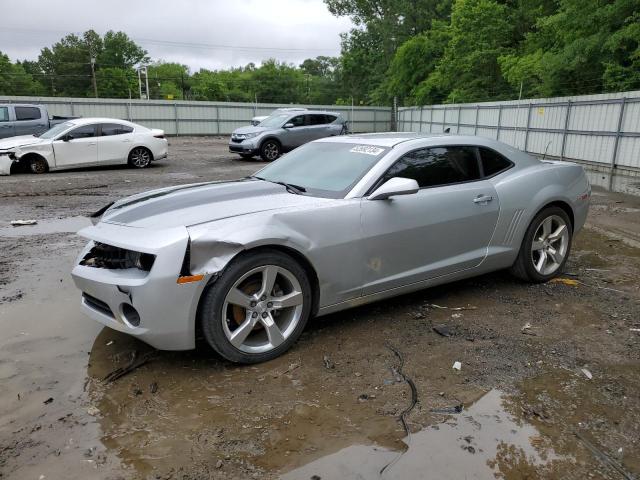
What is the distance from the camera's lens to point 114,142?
14.1 meters

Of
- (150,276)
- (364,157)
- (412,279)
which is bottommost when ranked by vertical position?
(412,279)

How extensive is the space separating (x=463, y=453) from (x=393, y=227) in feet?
5.78

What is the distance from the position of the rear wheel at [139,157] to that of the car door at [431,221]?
12.1m

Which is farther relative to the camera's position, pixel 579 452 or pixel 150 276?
pixel 150 276

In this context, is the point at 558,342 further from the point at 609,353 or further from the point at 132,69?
the point at 132,69

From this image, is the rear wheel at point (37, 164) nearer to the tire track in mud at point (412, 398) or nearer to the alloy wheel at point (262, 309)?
the alloy wheel at point (262, 309)

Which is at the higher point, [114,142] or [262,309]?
[114,142]

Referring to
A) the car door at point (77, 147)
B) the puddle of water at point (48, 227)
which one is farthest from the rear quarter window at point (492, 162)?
the car door at point (77, 147)

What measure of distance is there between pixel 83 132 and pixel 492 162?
39.1 ft

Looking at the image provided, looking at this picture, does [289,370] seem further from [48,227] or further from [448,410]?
[48,227]

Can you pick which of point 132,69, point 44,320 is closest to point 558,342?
point 44,320

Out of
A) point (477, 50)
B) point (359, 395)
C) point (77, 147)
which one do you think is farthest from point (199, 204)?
point (477, 50)

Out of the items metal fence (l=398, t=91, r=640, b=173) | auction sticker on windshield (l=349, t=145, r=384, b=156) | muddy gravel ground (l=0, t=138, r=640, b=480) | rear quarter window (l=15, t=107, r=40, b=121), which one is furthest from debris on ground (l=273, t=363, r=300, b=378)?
rear quarter window (l=15, t=107, r=40, b=121)

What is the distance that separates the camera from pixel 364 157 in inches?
166
